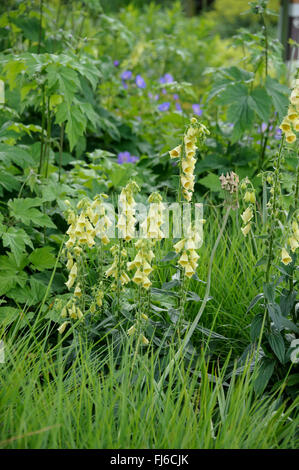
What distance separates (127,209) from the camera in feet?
6.82

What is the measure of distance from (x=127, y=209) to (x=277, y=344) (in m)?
0.74

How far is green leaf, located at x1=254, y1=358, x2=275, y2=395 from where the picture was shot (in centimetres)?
205

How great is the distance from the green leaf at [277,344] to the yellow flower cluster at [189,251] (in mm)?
383

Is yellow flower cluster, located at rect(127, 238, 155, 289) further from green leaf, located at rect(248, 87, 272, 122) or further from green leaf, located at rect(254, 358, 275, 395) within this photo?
green leaf, located at rect(248, 87, 272, 122)

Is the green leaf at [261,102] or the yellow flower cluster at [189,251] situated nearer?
the yellow flower cluster at [189,251]

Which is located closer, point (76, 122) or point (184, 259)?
point (184, 259)

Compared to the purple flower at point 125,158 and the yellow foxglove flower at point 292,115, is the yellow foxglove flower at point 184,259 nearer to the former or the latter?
the yellow foxglove flower at point 292,115

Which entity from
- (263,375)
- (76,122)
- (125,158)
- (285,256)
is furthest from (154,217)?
(125,158)

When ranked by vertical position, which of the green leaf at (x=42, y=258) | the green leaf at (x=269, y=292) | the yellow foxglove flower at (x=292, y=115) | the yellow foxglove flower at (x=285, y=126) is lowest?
the green leaf at (x=42, y=258)

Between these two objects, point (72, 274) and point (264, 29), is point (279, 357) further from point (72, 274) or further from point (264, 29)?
point (264, 29)

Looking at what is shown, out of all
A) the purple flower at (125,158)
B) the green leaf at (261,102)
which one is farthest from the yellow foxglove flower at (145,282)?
the purple flower at (125,158)

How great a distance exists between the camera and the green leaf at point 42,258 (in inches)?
107

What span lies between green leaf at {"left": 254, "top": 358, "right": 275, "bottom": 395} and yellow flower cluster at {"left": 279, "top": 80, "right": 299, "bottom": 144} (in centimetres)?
83

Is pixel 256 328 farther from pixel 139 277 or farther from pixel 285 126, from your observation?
pixel 285 126
